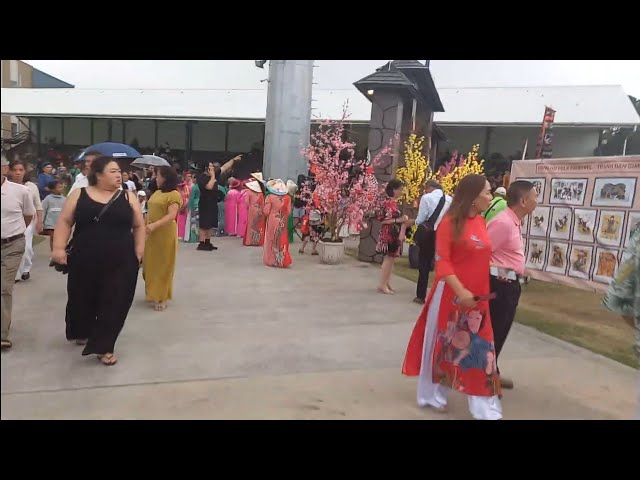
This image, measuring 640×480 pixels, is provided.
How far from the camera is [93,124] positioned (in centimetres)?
2530

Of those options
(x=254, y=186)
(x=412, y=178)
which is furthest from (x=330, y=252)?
(x=254, y=186)

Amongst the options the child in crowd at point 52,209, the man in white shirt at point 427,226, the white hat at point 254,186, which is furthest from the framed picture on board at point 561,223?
the child in crowd at point 52,209

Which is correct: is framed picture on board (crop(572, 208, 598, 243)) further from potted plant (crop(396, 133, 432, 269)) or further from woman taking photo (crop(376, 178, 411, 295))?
potted plant (crop(396, 133, 432, 269))

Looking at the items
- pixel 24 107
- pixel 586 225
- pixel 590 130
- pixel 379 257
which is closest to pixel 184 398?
pixel 586 225

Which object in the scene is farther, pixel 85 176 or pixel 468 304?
pixel 85 176

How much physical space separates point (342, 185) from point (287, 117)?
5670 millimetres

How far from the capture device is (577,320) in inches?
247

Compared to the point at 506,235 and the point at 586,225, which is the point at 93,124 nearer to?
the point at 586,225

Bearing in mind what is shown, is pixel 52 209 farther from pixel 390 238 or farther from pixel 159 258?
pixel 390 238

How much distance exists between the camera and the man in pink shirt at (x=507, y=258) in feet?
11.8

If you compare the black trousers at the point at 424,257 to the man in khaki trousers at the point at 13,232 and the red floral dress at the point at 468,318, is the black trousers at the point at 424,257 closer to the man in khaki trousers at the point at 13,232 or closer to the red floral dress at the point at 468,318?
the red floral dress at the point at 468,318

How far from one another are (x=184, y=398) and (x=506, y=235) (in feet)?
7.99

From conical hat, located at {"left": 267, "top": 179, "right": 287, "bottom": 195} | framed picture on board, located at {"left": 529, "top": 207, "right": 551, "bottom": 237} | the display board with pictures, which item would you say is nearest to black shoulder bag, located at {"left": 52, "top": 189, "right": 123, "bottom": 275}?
conical hat, located at {"left": 267, "top": 179, "right": 287, "bottom": 195}
